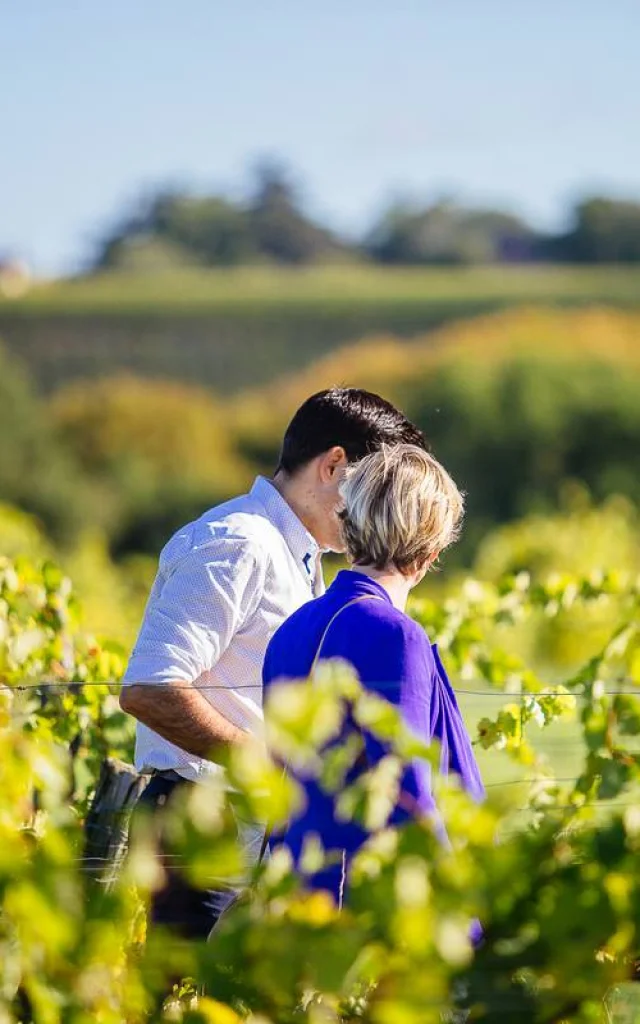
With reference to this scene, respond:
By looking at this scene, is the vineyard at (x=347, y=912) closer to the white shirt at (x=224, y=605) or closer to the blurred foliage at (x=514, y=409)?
the white shirt at (x=224, y=605)

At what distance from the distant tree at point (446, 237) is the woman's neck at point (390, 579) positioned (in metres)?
41.4

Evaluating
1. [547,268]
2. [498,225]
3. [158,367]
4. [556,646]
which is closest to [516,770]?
[556,646]

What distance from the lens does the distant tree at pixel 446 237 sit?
45.3 m

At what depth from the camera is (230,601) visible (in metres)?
2.95

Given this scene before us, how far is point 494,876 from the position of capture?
5.22 ft

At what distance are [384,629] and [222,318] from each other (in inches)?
1160

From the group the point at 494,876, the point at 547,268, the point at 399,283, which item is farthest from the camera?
the point at 547,268

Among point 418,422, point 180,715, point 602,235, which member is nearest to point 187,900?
point 180,715

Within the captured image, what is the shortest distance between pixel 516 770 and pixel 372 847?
21.2 ft

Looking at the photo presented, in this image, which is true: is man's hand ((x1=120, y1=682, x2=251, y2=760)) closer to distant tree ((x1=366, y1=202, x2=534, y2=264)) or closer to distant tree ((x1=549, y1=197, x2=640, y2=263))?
distant tree ((x1=549, y1=197, x2=640, y2=263))

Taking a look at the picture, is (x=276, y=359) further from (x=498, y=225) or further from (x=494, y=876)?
(x=494, y=876)

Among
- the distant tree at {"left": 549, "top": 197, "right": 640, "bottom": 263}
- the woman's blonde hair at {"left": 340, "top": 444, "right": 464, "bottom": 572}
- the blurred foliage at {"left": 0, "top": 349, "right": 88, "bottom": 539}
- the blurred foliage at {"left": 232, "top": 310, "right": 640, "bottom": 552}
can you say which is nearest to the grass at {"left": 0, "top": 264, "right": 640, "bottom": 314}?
the distant tree at {"left": 549, "top": 197, "right": 640, "bottom": 263}

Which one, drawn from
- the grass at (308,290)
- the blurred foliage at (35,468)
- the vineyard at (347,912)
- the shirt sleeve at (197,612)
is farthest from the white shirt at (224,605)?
the grass at (308,290)

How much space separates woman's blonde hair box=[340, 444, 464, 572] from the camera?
258 centimetres
